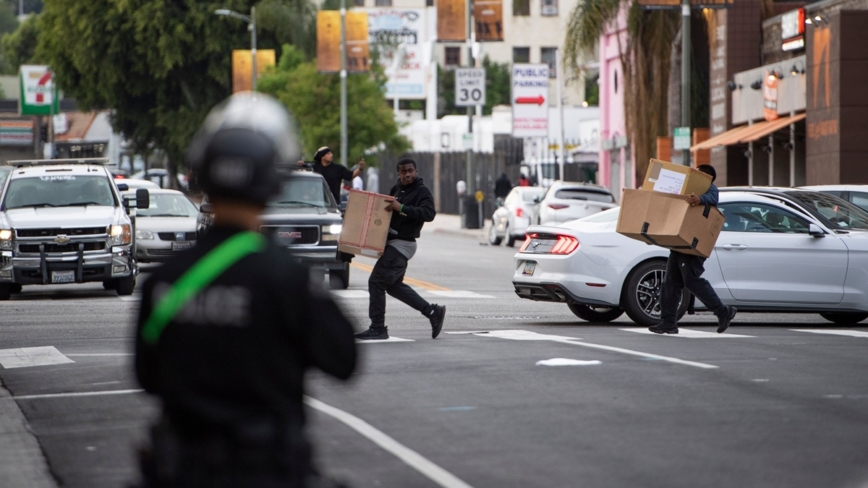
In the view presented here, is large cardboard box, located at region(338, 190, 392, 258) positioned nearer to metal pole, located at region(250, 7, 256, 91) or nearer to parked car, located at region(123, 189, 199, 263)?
parked car, located at region(123, 189, 199, 263)

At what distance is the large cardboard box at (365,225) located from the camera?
13172 mm

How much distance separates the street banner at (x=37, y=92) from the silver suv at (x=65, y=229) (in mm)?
64074

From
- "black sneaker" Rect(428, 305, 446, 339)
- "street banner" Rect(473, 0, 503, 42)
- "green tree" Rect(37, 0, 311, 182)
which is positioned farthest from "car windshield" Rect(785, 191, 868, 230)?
"green tree" Rect(37, 0, 311, 182)

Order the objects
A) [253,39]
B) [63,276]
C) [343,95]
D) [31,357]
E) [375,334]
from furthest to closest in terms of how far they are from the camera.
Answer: [253,39], [343,95], [63,276], [375,334], [31,357]

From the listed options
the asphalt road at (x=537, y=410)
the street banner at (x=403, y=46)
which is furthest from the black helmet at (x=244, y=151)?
the street banner at (x=403, y=46)

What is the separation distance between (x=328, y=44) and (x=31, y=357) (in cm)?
3852

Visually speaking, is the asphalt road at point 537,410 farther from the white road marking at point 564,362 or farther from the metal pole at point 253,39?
the metal pole at point 253,39

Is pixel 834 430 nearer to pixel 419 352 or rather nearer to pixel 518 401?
pixel 518 401

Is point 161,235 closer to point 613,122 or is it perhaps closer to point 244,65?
point 613,122

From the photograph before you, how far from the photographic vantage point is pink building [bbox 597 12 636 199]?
4903cm

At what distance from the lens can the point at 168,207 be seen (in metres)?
28.3

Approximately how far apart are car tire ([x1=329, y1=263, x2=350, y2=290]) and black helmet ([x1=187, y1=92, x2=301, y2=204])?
17.7m

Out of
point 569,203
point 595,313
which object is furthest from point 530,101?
point 595,313

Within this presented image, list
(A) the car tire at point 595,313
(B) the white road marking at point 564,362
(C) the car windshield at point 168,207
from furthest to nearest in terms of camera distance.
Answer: (C) the car windshield at point 168,207, (A) the car tire at point 595,313, (B) the white road marking at point 564,362
